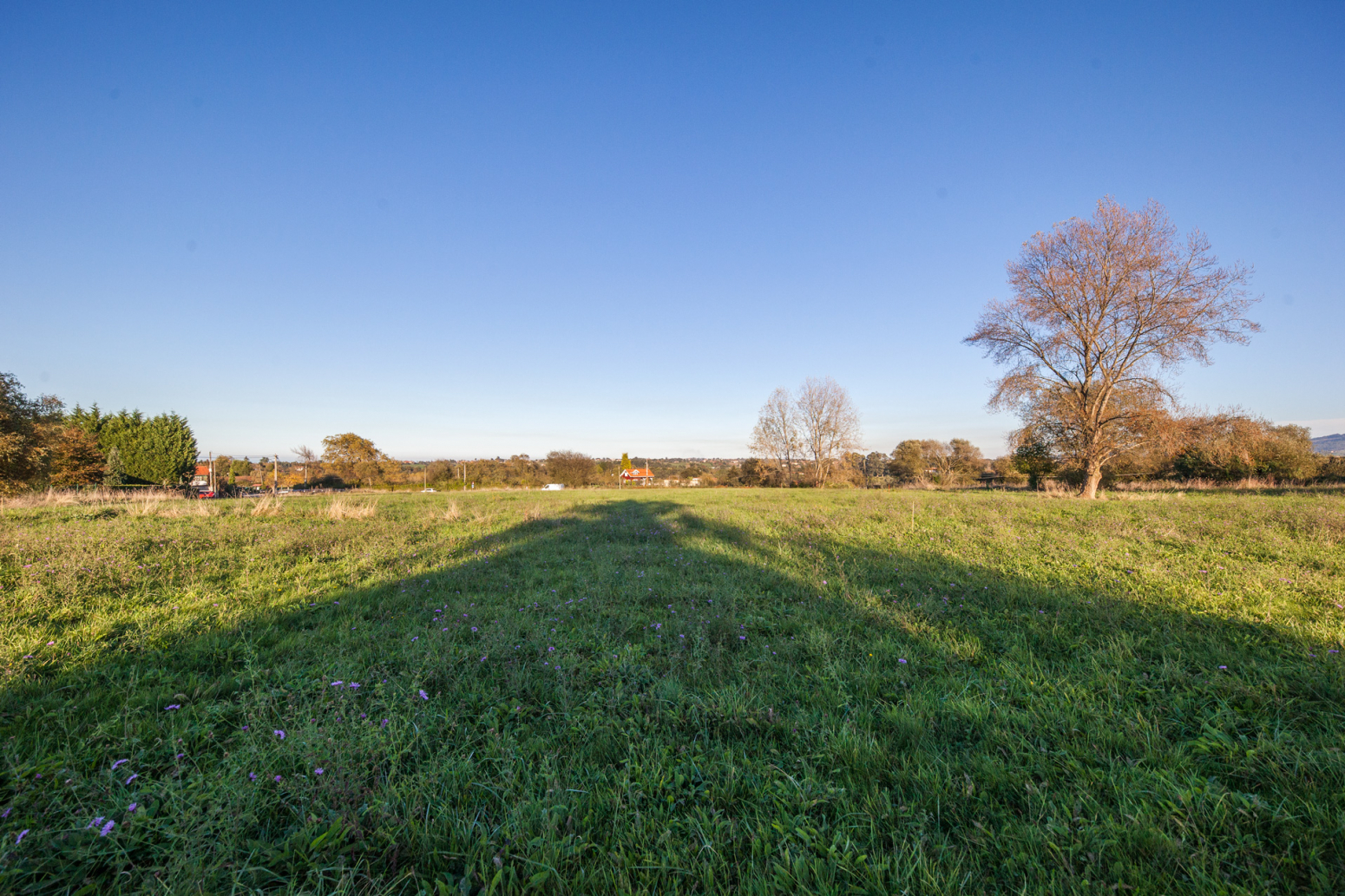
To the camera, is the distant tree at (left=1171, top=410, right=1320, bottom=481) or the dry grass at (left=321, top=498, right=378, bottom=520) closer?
Result: the dry grass at (left=321, top=498, right=378, bottom=520)

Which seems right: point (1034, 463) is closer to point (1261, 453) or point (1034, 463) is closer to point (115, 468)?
point (1261, 453)

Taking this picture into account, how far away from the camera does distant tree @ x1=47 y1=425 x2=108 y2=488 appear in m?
40.2

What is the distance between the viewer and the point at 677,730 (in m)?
2.84

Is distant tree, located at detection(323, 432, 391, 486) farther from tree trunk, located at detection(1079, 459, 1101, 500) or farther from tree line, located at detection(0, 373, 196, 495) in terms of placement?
A: tree trunk, located at detection(1079, 459, 1101, 500)

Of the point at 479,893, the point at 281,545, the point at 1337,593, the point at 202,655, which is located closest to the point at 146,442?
the point at 281,545

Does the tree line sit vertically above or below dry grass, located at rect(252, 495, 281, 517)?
above

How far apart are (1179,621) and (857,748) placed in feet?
13.1

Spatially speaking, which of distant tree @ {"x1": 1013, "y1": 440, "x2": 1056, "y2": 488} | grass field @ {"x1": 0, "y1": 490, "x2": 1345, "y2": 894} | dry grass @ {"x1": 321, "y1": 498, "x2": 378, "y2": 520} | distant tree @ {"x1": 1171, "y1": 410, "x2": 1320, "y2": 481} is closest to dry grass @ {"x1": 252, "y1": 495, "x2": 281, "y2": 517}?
dry grass @ {"x1": 321, "y1": 498, "x2": 378, "y2": 520}

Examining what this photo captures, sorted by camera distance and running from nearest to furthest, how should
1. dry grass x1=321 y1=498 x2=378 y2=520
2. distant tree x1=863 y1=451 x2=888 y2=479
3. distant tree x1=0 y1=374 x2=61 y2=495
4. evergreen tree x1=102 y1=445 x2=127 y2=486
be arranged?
dry grass x1=321 y1=498 x2=378 y2=520
distant tree x1=0 y1=374 x2=61 y2=495
evergreen tree x1=102 y1=445 x2=127 y2=486
distant tree x1=863 y1=451 x2=888 y2=479

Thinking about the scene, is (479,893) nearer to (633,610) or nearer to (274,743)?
(274,743)

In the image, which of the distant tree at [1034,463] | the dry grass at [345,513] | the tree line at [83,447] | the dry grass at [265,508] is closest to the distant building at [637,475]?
the distant tree at [1034,463]

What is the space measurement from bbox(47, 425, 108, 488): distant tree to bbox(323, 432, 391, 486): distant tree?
25702 mm

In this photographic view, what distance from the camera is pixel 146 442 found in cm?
4997

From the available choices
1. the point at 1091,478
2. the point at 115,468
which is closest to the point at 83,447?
the point at 115,468
